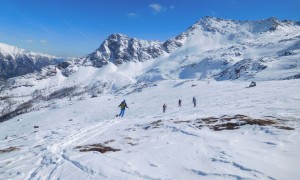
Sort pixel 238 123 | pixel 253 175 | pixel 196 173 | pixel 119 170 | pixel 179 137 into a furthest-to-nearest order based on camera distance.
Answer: pixel 238 123 → pixel 179 137 → pixel 119 170 → pixel 196 173 → pixel 253 175

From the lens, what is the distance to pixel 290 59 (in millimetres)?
139625

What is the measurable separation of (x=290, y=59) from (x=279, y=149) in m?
145

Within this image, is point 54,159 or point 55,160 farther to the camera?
point 54,159

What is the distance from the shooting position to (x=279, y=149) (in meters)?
12.8

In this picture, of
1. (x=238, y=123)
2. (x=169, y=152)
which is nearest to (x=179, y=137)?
(x=169, y=152)

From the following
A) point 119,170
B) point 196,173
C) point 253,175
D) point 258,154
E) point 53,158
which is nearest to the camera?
point 253,175

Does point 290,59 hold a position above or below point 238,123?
above

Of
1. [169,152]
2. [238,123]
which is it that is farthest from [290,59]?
[169,152]

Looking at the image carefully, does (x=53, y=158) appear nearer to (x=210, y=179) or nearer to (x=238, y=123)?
(x=210, y=179)

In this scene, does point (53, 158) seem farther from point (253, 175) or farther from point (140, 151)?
point (253, 175)

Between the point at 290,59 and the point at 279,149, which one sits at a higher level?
the point at 290,59

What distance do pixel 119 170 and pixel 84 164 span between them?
2.14 m

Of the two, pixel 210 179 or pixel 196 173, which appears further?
pixel 196 173

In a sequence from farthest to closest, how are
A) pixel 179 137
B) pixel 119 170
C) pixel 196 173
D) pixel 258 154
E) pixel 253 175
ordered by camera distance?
pixel 179 137 → pixel 258 154 → pixel 119 170 → pixel 196 173 → pixel 253 175
